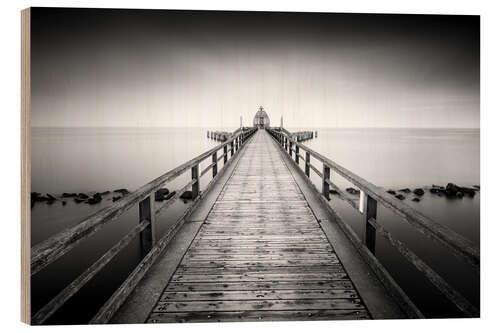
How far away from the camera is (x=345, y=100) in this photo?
698 cm

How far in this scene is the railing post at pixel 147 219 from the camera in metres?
2.75

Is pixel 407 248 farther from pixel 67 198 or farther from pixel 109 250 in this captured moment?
pixel 67 198

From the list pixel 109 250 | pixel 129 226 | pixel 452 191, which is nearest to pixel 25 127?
pixel 109 250

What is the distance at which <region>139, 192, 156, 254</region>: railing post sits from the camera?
275cm

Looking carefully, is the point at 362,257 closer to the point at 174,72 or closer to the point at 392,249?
the point at 392,249

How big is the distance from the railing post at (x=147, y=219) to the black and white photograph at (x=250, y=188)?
0.01 m

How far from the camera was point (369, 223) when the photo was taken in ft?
9.28

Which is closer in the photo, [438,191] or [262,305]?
[262,305]

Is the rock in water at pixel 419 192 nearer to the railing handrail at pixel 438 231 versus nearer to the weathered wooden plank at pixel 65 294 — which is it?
the railing handrail at pixel 438 231

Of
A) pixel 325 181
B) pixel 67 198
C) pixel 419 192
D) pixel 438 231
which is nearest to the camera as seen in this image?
pixel 438 231

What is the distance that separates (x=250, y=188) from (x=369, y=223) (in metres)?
3.76

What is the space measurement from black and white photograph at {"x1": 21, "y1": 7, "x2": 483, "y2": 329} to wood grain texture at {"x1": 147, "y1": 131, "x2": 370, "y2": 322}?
0.6 inches

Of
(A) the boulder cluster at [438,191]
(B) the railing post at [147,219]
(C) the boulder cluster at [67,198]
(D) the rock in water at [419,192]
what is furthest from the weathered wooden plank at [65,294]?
(D) the rock in water at [419,192]

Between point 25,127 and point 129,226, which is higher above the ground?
point 25,127
